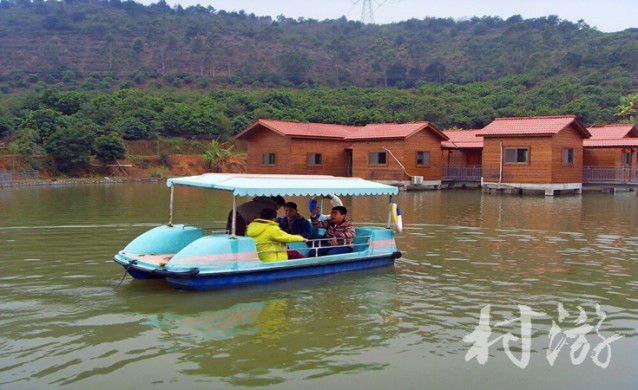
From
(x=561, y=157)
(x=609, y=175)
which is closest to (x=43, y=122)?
(x=561, y=157)

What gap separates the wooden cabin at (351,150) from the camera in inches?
1533

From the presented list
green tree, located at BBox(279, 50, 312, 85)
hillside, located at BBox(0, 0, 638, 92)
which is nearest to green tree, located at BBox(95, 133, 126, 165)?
hillside, located at BBox(0, 0, 638, 92)

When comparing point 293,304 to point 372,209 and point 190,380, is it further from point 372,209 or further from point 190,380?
point 372,209

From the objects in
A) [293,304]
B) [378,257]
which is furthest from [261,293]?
[378,257]

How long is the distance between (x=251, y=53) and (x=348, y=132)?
76.7 m

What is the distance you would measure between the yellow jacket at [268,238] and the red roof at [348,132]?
28.6 m

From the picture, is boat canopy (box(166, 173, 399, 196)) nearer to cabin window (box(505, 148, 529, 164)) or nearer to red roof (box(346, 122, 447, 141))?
cabin window (box(505, 148, 529, 164))

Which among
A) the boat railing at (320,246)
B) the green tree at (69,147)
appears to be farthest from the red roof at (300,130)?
the boat railing at (320,246)

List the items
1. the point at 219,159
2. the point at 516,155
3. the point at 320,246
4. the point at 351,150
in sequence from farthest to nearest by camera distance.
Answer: the point at 219,159
the point at 351,150
the point at 516,155
the point at 320,246

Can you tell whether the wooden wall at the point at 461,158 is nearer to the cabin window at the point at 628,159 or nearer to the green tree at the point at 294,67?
the cabin window at the point at 628,159

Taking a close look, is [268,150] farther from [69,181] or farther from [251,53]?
[251,53]

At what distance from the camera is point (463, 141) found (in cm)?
4394

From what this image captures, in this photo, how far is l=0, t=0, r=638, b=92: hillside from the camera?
91.1m

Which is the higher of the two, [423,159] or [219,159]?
[219,159]
